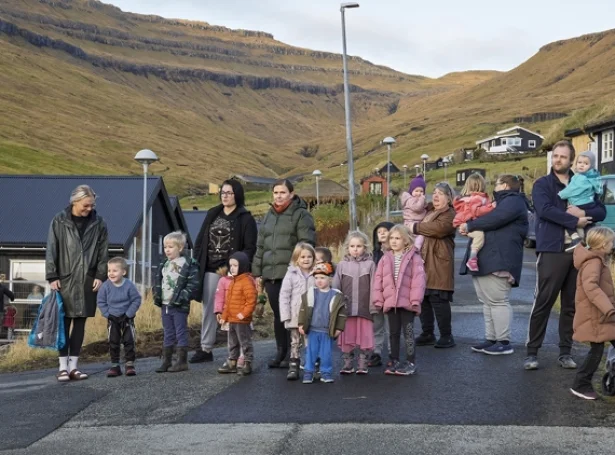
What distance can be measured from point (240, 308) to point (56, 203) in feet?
79.4

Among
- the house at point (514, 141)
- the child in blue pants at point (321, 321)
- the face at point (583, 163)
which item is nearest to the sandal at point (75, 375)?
the child in blue pants at point (321, 321)

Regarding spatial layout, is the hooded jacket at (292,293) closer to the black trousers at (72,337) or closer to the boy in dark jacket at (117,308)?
the boy in dark jacket at (117,308)

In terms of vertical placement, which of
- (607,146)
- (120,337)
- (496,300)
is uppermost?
(607,146)

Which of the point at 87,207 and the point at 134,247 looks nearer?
the point at 87,207

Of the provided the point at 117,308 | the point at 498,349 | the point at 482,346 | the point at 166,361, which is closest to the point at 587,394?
the point at 498,349

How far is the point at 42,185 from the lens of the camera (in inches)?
1271

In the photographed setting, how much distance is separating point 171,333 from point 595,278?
4664 mm

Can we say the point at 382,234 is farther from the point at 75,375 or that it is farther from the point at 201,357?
the point at 75,375

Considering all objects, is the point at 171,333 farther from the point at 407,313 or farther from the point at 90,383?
the point at 407,313

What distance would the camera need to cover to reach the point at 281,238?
30.5ft

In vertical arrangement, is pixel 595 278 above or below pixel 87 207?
below

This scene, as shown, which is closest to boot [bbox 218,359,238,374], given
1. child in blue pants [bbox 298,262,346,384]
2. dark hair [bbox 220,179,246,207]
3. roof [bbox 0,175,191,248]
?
child in blue pants [bbox 298,262,346,384]

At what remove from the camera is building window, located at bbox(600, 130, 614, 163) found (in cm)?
4238

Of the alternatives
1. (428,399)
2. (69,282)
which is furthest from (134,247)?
Result: (428,399)
